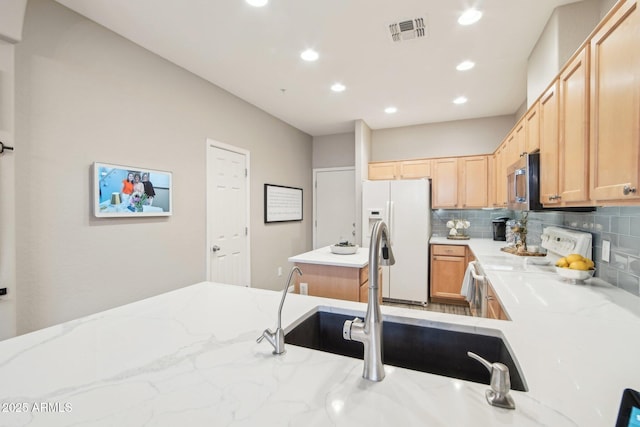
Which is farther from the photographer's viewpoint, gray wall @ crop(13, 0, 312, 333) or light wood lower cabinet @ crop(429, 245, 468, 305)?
light wood lower cabinet @ crop(429, 245, 468, 305)

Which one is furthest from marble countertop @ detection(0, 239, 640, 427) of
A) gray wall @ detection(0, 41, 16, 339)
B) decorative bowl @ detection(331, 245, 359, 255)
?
decorative bowl @ detection(331, 245, 359, 255)

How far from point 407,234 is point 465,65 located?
219cm

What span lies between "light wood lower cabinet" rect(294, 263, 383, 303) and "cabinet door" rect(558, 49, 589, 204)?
4.69ft

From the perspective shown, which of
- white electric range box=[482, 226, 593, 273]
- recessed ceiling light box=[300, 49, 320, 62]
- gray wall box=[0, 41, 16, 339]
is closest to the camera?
gray wall box=[0, 41, 16, 339]

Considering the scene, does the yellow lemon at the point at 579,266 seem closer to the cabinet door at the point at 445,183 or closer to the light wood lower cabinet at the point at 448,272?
the light wood lower cabinet at the point at 448,272

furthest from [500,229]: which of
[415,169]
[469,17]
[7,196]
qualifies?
[7,196]

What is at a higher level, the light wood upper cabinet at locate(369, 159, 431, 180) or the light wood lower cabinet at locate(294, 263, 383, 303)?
Result: the light wood upper cabinet at locate(369, 159, 431, 180)

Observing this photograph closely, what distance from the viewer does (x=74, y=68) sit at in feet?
6.72

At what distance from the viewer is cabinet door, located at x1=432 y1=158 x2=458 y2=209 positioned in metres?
4.42

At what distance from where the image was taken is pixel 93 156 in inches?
84.8

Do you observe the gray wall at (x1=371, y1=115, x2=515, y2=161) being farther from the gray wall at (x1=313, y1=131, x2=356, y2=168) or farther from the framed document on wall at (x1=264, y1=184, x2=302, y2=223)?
the framed document on wall at (x1=264, y1=184, x2=302, y2=223)

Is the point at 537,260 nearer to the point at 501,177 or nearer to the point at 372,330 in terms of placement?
the point at 501,177

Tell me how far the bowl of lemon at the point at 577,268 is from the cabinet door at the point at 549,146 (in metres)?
0.38

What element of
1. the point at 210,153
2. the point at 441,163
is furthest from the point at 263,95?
the point at 441,163
